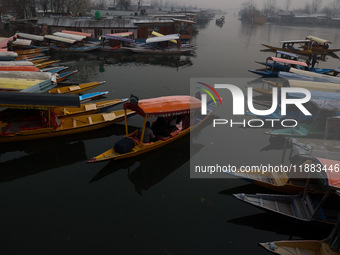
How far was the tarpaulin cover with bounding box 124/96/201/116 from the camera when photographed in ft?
42.2

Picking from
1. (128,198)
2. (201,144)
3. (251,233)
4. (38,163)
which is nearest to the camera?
(251,233)

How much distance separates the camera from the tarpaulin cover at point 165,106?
42.2 feet

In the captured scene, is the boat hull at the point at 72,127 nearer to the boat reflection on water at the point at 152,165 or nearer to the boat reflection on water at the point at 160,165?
the boat reflection on water at the point at 152,165

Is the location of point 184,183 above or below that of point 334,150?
below

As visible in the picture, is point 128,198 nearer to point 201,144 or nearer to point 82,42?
point 201,144

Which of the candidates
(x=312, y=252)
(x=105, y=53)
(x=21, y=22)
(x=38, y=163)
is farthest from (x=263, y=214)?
(x=21, y=22)

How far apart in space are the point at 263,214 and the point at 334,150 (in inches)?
159

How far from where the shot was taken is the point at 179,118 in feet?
53.4

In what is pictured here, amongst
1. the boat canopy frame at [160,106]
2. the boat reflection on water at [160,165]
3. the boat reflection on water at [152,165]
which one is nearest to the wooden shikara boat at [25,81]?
the boat canopy frame at [160,106]

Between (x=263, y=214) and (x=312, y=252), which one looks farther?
(x=263, y=214)

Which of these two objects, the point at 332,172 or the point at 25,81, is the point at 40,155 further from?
the point at 332,172

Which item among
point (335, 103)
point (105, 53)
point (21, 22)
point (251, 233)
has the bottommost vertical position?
point (251, 233)

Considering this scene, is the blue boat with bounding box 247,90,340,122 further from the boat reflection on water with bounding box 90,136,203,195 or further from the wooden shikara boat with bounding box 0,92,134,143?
the wooden shikara boat with bounding box 0,92,134,143

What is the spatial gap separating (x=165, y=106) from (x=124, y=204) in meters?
5.67
